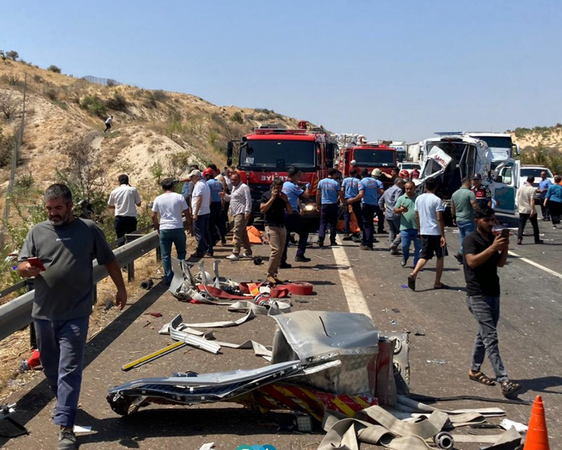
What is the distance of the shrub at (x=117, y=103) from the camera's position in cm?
5644

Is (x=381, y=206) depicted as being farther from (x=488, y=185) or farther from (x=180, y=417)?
(x=180, y=417)

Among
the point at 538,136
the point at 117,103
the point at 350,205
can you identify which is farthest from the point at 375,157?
the point at 538,136

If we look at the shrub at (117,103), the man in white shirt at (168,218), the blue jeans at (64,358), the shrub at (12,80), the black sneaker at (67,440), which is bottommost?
the black sneaker at (67,440)

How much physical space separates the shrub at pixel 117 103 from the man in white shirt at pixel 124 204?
4538 cm

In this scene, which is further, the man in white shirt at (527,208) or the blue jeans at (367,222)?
the man in white shirt at (527,208)

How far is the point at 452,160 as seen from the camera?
23.6 metres

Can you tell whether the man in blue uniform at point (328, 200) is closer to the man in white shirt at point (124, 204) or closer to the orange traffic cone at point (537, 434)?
the man in white shirt at point (124, 204)

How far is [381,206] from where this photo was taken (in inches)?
663

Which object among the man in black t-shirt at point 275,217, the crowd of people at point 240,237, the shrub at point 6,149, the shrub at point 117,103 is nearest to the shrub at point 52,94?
the shrub at point 117,103

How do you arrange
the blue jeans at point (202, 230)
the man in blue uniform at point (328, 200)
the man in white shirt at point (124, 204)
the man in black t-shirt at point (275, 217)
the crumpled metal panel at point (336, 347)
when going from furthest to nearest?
the man in blue uniform at point (328, 200)
the blue jeans at point (202, 230)
the man in white shirt at point (124, 204)
the man in black t-shirt at point (275, 217)
the crumpled metal panel at point (336, 347)

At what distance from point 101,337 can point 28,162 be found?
34258 millimetres

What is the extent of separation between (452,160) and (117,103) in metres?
39.8

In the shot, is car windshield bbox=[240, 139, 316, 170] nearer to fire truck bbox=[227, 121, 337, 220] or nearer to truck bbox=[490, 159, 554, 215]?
fire truck bbox=[227, 121, 337, 220]

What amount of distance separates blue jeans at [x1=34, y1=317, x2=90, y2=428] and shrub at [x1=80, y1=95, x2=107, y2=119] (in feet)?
162
